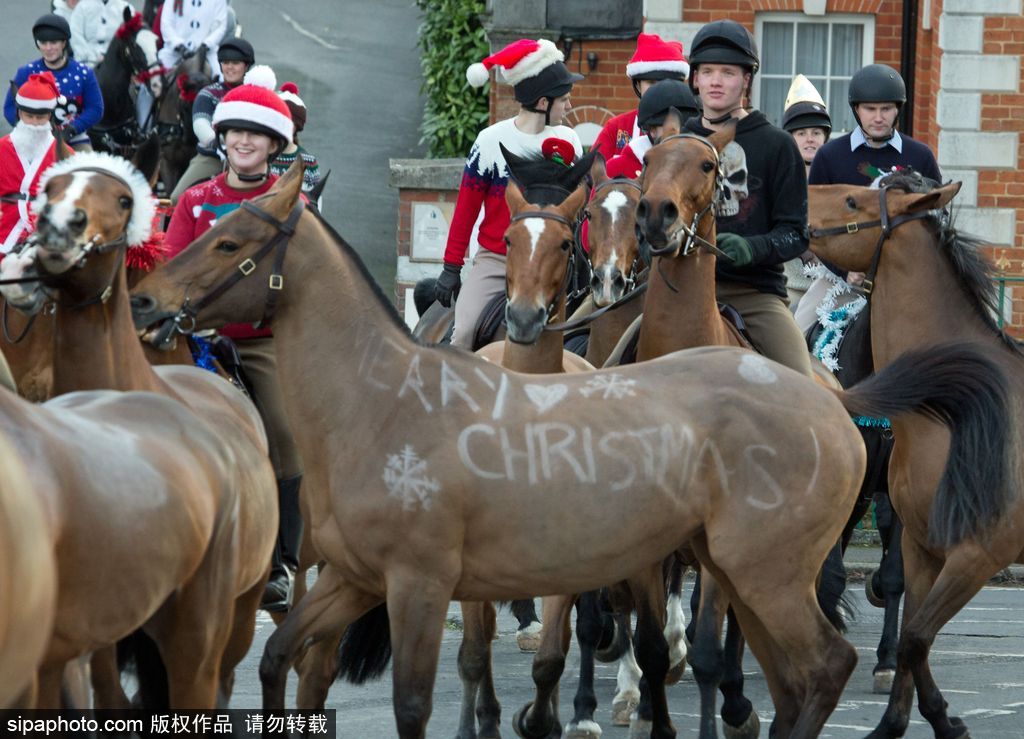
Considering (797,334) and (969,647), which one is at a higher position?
(797,334)

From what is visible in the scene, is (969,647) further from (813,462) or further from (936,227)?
(813,462)

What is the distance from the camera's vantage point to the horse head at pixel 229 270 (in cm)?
672

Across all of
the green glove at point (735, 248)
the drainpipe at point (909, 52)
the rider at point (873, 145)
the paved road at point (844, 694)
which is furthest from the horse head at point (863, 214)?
the drainpipe at point (909, 52)

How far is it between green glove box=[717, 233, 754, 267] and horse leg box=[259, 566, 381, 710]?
2.48 m

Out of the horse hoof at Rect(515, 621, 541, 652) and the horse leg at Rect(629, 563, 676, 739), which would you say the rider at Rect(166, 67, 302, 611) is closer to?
the horse leg at Rect(629, 563, 676, 739)

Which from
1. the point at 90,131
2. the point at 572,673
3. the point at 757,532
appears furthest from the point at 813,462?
the point at 90,131

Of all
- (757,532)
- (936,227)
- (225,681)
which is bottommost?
(225,681)

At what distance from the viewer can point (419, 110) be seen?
22.7m

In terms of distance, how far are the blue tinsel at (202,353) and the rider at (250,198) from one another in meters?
0.16

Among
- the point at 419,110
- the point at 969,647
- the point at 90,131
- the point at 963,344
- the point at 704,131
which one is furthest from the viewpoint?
the point at 419,110

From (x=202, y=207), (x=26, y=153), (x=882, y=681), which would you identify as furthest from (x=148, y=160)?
(x=882, y=681)

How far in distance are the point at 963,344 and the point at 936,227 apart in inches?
35.9

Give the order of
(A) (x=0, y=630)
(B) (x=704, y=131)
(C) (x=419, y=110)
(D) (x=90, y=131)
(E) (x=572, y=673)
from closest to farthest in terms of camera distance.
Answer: (A) (x=0, y=630) < (B) (x=704, y=131) < (E) (x=572, y=673) < (D) (x=90, y=131) < (C) (x=419, y=110)

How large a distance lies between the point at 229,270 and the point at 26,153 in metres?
5.30
